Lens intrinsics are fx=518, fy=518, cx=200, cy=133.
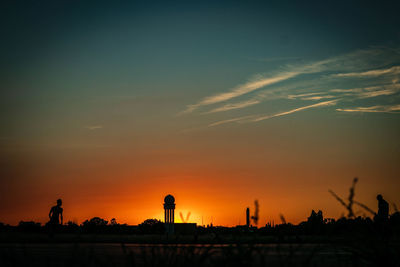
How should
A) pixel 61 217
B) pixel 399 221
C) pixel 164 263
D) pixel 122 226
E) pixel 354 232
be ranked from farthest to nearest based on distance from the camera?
pixel 122 226
pixel 61 217
pixel 399 221
pixel 354 232
pixel 164 263

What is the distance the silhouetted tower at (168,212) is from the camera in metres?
41.5

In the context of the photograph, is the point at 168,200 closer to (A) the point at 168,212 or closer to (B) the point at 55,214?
(A) the point at 168,212

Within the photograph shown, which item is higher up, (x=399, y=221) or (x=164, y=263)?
(x=399, y=221)

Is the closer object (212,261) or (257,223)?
(257,223)

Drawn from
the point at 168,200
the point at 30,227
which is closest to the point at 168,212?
the point at 168,200

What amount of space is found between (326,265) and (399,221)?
2831 millimetres

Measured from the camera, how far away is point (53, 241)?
71.8 feet

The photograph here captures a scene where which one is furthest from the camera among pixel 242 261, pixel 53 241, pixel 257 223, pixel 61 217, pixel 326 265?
pixel 61 217

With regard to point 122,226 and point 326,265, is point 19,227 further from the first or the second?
point 326,265

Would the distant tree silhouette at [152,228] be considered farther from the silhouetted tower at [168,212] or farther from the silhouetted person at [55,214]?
the silhouetted person at [55,214]

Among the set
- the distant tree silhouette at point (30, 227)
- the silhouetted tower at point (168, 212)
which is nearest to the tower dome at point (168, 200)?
the silhouetted tower at point (168, 212)

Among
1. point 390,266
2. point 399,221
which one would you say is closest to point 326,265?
point 399,221

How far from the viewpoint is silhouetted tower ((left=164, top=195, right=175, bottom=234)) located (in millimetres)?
41531

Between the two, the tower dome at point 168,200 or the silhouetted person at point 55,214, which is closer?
the silhouetted person at point 55,214
